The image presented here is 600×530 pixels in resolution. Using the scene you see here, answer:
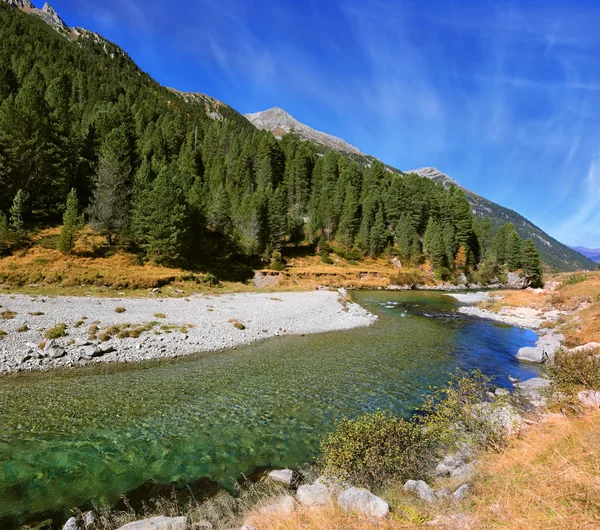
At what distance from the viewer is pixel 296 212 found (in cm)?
9869

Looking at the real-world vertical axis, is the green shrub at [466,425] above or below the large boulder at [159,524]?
above

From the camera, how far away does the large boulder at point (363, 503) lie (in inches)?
229

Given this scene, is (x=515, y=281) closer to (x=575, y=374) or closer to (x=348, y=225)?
(x=348, y=225)

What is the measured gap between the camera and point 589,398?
9.11m

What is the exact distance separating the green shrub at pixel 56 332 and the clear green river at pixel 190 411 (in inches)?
156

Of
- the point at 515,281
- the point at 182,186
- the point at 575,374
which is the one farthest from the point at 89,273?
the point at 515,281

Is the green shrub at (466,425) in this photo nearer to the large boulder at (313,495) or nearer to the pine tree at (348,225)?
the large boulder at (313,495)

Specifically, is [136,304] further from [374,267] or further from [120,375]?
[374,267]

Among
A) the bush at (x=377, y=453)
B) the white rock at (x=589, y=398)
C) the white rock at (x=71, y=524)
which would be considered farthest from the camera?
the white rock at (x=589, y=398)

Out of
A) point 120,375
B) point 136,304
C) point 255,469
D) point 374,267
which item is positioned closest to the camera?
point 255,469

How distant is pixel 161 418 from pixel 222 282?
3750cm

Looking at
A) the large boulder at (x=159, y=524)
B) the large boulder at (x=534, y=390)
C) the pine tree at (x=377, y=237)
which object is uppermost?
the pine tree at (x=377, y=237)

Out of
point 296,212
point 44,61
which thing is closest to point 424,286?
point 296,212

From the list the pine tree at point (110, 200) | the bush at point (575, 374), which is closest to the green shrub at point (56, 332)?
the bush at point (575, 374)
